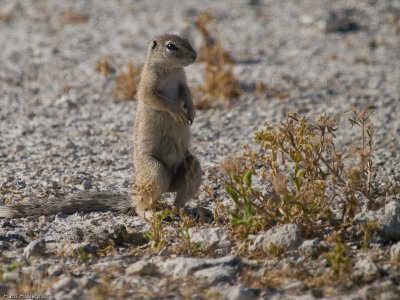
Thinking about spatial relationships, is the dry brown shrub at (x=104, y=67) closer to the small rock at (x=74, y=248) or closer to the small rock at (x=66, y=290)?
the small rock at (x=74, y=248)

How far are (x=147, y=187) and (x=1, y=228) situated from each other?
1019mm

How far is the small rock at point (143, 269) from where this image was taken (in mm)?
4325

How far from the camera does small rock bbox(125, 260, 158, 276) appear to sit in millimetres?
4325

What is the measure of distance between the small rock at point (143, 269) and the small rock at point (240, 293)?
48cm

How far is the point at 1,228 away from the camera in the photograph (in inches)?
207

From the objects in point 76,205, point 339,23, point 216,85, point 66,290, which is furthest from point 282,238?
point 339,23

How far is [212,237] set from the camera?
4.82m

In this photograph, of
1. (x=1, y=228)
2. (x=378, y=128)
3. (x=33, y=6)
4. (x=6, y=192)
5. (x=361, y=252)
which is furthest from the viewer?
(x=33, y=6)

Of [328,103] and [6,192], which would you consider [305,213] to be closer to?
[6,192]

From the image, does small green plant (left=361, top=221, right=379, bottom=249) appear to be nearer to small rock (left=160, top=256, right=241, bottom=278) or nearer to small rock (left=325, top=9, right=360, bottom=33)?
small rock (left=160, top=256, right=241, bottom=278)

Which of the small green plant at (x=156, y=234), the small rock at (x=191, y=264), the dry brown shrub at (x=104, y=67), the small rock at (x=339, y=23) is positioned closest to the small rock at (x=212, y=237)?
the small green plant at (x=156, y=234)

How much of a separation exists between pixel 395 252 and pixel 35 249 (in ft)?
6.91

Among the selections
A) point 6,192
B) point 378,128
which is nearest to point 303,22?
point 378,128

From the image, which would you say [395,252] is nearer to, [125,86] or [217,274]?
[217,274]
